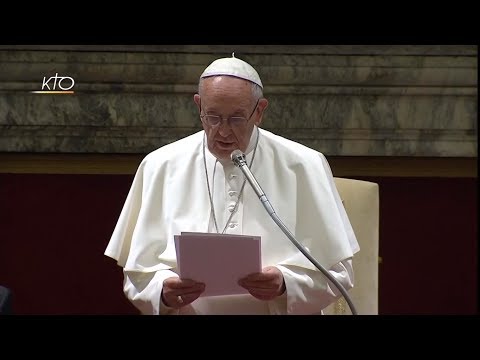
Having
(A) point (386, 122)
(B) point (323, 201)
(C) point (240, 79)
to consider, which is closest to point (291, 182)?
(B) point (323, 201)

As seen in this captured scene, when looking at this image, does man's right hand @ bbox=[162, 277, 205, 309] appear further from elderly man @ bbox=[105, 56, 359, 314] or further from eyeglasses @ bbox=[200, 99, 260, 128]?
eyeglasses @ bbox=[200, 99, 260, 128]

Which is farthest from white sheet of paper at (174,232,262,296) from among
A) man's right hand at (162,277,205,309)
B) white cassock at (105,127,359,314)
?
white cassock at (105,127,359,314)

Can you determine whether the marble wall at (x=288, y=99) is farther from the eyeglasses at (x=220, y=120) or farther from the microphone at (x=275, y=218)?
the microphone at (x=275, y=218)

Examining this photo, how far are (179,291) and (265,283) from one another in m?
0.27

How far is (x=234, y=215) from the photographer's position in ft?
13.4

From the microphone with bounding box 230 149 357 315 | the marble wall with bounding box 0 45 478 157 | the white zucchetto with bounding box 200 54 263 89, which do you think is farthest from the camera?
the marble wall with bounding box 0 45 478 157

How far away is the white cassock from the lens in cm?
389

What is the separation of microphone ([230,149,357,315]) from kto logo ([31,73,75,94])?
247cm

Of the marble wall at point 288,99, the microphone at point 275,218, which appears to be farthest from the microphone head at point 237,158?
the marble wall at point 288,99

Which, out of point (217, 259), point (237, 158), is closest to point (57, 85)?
point (237, 158)

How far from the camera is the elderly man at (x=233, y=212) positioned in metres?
3.83

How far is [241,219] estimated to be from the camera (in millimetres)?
4086

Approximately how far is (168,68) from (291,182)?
199cm

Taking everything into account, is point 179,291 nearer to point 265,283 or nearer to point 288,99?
point 265,283
